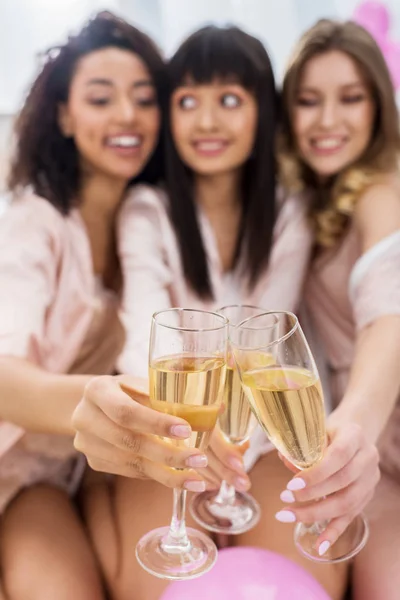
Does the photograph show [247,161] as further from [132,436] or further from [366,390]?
[132,436]

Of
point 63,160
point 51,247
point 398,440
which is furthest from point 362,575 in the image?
point 63,160

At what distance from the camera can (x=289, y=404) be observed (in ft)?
2.46

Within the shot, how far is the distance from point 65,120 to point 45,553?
1.13 metres

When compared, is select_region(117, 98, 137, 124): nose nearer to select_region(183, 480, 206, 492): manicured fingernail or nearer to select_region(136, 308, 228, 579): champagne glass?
select_region(136, 308, 228, 579): champagne glass

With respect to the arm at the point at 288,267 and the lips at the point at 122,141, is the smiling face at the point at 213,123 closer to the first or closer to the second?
the lips at the point at 122,141

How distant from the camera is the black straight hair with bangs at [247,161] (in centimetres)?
151

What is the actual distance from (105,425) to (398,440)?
89cm

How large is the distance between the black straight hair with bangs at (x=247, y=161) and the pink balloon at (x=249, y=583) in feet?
2.45

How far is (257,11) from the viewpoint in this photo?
8.74ft

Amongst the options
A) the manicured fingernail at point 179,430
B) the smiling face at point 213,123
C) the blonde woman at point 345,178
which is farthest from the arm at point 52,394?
the blonde woman at point 345,178

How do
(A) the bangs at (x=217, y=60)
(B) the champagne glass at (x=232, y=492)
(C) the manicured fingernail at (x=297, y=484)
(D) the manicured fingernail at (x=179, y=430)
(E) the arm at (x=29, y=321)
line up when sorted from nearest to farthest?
(D) the manicured fingernail at (x=179, y=430) → (C) the manicured fingernail at (x=297, y=484) → (B) the champagne glass at (x=232, y=492) → (E) the arm at (x=29, y=321) → (A) the bangs at (x=217, y=60)

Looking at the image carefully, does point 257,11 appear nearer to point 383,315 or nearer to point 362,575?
point 383,315

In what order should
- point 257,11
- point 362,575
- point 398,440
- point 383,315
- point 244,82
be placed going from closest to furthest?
point 362,575 → point 383,315 → point 398,440 → point 244,82 → point 257,11

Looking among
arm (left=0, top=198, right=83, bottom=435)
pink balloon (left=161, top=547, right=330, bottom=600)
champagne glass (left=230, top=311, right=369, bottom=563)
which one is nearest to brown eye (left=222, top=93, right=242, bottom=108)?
arm (left=0, top=198, right=83, bottom=435)
